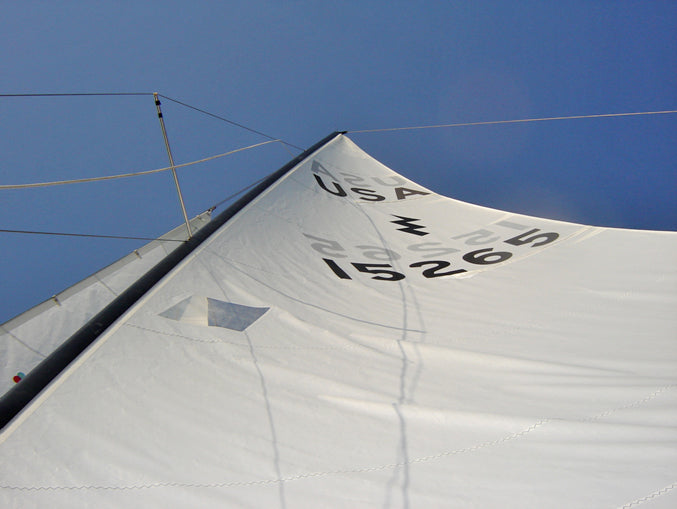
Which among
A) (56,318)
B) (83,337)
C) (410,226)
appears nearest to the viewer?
(83,337)

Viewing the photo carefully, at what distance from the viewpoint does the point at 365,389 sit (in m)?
1.69

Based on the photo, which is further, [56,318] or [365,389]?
[56,318]

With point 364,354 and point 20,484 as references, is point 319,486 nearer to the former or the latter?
point 20,484

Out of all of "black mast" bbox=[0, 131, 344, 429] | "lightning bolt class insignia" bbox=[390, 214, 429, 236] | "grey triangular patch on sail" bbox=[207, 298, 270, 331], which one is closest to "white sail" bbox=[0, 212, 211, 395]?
"black mast" bbox=[0, 131, 344, 429]

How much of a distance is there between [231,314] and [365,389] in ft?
2.37

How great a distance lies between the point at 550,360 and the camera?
6.09ft

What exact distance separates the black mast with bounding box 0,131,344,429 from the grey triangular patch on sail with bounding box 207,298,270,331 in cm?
30

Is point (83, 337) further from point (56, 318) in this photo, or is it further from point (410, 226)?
point (410, 226)

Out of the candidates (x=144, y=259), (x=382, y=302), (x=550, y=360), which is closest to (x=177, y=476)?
(x=550, y=360)

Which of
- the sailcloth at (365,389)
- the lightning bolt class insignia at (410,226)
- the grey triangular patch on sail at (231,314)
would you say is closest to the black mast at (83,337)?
the sailcloth at (365,389)

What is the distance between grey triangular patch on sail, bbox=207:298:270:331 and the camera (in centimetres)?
198

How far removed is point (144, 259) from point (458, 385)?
3867 millimetres

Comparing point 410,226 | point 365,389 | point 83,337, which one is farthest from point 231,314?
point 410,226

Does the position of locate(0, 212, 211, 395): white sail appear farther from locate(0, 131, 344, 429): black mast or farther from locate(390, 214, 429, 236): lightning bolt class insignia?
locate(390, 214, 429, 236): lightning bolt class insignia
